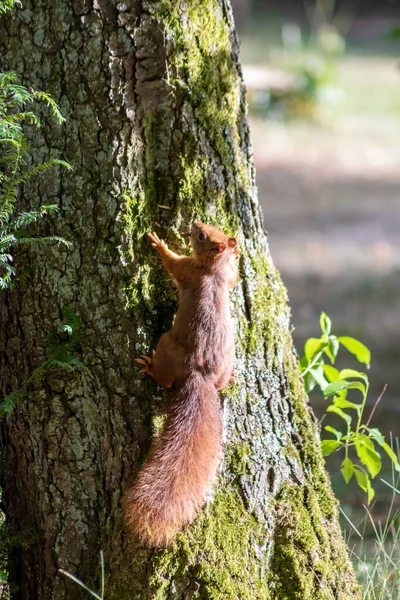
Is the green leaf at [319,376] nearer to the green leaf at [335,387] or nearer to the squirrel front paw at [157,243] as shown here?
the green leaf at [335,387]

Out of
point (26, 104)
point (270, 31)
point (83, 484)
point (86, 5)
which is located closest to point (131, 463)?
point (83, 484)

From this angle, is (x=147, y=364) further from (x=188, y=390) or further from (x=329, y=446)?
(x=329, y=446)

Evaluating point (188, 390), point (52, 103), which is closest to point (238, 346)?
point (188, 390)

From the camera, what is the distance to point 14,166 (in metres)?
2.17

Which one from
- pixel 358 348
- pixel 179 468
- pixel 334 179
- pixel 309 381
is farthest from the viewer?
pixel 334 179

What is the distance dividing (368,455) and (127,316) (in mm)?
851

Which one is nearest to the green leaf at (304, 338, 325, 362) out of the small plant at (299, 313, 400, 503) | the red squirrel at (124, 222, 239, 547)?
the small plant at (299, 313, 400, 503)

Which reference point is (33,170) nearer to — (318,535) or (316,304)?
(318,535)

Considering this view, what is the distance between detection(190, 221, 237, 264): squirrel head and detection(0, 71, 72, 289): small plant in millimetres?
332

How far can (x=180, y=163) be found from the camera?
7.32 feet

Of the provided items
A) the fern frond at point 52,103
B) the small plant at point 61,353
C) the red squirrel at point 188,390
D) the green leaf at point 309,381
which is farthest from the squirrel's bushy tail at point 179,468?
the fern frond at point 52,103

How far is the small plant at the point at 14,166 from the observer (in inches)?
79.3

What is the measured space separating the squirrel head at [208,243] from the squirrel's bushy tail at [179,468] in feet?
0.99

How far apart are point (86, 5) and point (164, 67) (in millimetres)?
241
